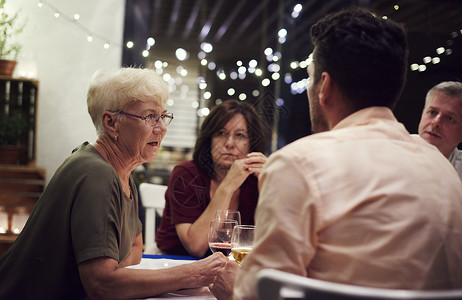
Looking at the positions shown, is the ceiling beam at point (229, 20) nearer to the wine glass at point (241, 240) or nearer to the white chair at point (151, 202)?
the white chair at point (151, 202)

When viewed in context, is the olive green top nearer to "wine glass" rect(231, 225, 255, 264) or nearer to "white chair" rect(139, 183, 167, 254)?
"wine glass" rect(231, 225, 255, 264)

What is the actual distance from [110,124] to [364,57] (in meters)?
0.99

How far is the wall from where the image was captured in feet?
13.6

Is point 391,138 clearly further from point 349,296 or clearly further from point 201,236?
point 201,236

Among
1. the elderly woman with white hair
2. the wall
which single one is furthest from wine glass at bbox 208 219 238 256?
the wall

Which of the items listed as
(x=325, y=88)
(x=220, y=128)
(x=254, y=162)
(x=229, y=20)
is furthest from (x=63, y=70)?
(x=325, y=88)

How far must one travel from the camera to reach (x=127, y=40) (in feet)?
14.4

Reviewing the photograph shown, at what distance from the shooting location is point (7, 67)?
13.0 feet

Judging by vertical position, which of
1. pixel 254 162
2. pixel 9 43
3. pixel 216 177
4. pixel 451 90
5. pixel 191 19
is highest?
pixel 191 19

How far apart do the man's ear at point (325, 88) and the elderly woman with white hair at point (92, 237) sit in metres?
0.63

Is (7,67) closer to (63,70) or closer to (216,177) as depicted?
(63,70)

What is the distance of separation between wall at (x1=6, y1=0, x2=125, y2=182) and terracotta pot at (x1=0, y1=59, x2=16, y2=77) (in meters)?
0.22

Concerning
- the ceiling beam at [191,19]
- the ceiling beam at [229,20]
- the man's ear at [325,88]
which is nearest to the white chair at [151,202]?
the man's ear at [325,88]

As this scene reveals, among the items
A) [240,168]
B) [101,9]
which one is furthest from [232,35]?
[240,168]
